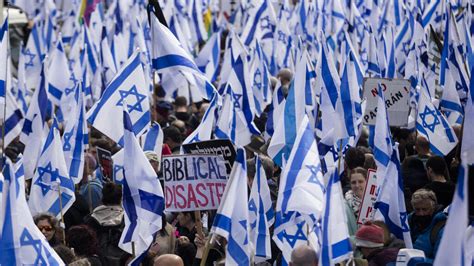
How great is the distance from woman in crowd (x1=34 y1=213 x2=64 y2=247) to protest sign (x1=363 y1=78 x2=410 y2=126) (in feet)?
16.9

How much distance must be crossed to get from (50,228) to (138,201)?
93cm

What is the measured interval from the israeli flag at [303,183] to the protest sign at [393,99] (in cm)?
530

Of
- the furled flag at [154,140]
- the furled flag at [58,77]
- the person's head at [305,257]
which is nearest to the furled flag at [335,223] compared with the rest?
the person's head at [305,257]

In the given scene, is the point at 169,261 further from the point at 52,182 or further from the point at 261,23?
the point at 261,23

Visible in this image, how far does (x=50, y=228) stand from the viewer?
10.8 meters

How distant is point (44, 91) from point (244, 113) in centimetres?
244

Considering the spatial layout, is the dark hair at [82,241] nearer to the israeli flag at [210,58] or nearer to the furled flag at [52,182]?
the furled flag at [52,182]

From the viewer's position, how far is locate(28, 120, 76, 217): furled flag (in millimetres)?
12148

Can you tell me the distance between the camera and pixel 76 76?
19.3m

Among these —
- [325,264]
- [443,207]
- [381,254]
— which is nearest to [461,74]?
[443,207]

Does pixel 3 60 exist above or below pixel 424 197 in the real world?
above

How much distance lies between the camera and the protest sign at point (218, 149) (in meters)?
11.0

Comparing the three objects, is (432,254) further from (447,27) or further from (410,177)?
(447,27)

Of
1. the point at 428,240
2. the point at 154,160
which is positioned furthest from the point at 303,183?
the point at 154,160
